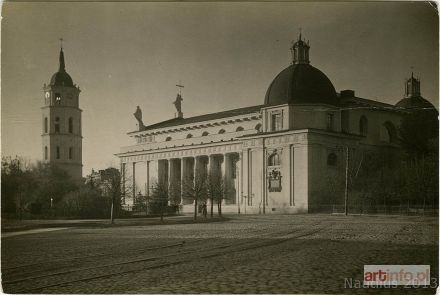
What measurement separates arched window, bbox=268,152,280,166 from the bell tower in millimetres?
25324

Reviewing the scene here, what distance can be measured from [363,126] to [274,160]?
23.8 feet

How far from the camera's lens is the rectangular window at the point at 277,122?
40875 millimetres

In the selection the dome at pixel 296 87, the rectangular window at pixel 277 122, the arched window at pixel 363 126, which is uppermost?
the dome at pixel 296 87

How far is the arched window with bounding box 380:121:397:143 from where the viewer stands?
28138mm

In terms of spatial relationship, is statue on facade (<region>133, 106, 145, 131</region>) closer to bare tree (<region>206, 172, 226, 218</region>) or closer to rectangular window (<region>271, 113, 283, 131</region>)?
bare tree (<region>206, 172, 226, 218</region>)

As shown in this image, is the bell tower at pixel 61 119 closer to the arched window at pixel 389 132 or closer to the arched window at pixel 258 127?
the arched window at pixel 389 132

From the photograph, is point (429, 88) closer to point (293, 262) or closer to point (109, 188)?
point (293, 262)

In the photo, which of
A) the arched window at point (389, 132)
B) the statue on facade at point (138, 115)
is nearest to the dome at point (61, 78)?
the statue on facade at point (138, 115)

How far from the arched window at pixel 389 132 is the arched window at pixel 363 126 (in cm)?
133

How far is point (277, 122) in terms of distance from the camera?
41344 millimetres

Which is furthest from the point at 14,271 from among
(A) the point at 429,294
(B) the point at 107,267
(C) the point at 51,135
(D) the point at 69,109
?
(A) the point at 429,294

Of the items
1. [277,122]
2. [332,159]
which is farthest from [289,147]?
[332,159]

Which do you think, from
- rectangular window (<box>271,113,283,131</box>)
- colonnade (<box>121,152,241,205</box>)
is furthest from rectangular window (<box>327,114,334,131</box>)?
colonnade (<box>121,152,241,205</box>)

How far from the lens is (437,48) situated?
11.2m
